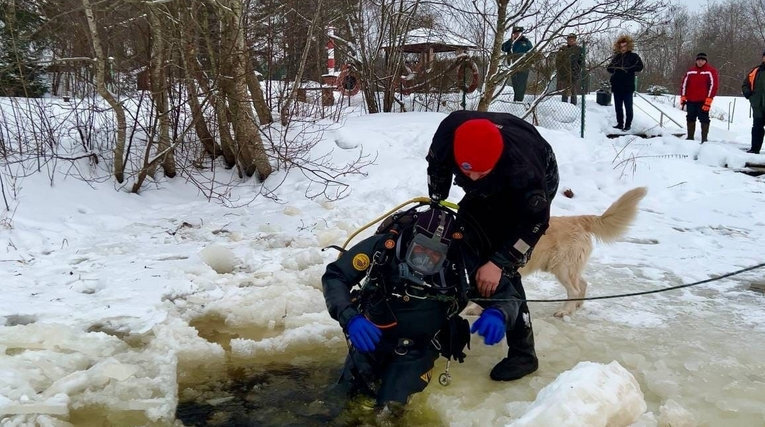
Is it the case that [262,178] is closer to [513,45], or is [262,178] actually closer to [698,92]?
[513,45]

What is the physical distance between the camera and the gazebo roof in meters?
11.9

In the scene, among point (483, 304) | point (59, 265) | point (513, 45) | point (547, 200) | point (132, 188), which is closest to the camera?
point (547, 200)

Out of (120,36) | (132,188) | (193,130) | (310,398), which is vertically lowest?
(310,398)

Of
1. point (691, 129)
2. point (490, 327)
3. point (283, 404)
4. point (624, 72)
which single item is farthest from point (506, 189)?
point (691, 129)

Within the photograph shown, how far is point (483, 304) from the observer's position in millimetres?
3170

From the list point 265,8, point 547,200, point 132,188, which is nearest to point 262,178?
point 132,188

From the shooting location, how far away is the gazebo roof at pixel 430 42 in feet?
39.0

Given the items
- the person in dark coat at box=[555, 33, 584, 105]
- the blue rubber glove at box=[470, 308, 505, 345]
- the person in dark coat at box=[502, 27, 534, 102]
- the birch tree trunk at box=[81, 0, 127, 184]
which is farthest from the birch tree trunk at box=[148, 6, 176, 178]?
the person in dark coat at box=[555, 33, 584, 105]

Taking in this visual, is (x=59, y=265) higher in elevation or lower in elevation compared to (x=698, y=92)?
lower

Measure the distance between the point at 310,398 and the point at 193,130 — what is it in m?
5.87

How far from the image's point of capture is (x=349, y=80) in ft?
42.0

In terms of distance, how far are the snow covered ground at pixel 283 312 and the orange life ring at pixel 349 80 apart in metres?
4.36

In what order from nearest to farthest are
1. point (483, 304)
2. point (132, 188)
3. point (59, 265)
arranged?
point (483, 304) < point (59, 265) < point (132, 188)

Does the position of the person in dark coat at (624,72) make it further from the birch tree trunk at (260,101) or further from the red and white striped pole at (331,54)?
the birch tree trunk at (260,101)
